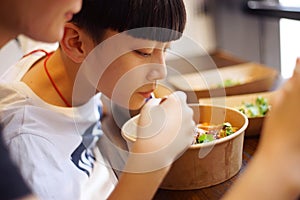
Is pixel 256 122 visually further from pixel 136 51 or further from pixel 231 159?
pixel 136 51

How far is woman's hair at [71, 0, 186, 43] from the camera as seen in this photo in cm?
55

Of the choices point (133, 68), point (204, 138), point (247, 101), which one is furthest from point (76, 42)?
point (247, 101)

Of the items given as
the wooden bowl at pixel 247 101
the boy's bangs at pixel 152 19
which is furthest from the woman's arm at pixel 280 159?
the boy's bangs at pixel 152 19

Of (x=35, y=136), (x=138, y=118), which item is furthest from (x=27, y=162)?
(x=138, y=118)

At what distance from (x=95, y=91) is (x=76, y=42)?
0.51ft

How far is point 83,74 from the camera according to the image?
70 cm

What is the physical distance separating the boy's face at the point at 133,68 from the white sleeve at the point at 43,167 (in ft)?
0.49

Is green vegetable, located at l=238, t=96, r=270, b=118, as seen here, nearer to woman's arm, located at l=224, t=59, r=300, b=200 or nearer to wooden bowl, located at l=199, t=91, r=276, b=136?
wooden bowl, located at l=199, t=91, r=276, b=136

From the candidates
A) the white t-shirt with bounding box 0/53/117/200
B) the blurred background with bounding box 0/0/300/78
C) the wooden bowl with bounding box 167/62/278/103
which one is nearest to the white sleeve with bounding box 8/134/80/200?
the white t-shirt with bounding box 0/53/117/200

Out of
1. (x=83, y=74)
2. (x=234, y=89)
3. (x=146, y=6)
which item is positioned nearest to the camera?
(x=146, y=6)

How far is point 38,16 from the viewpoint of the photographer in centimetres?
41

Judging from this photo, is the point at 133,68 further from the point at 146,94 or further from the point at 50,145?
the point at 50,145

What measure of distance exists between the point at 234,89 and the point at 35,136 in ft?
1.60

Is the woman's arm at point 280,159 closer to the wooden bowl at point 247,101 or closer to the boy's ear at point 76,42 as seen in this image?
the wooden bowl at point 247,101
